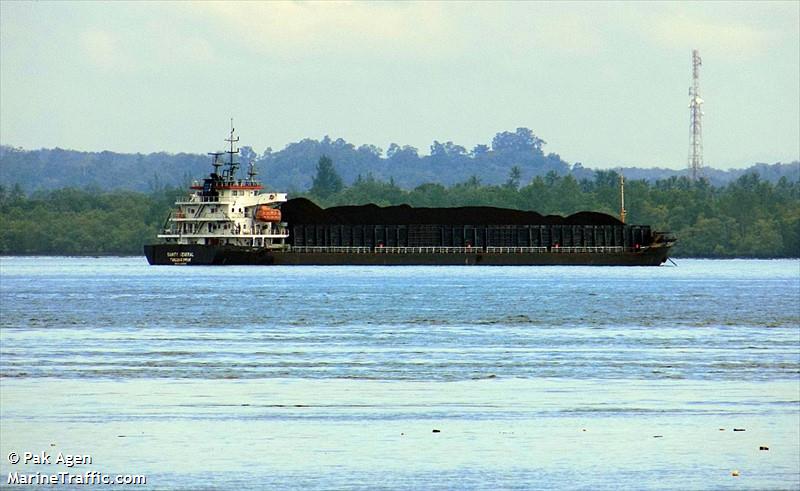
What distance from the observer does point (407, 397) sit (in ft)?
107

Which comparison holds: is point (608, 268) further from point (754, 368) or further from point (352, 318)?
point (754, 368)

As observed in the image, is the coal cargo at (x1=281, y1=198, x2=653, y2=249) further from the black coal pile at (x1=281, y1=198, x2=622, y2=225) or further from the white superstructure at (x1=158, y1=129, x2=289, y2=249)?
the white superstructure at (x1=158, y1=129, x2=289, y2=249)

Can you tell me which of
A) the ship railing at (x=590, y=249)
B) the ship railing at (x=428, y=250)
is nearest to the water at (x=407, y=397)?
the ship railing at (x=428, y=250)

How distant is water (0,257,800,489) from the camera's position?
24125 mm

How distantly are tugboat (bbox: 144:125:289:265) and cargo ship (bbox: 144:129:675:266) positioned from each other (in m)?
0.09

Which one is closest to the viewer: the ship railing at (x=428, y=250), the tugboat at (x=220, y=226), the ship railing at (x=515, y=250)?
the tugboat at (x=220, y=226)

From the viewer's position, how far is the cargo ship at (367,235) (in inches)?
5822

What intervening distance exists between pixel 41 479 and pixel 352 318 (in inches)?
1532

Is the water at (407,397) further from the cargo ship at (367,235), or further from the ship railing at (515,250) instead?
the ship railing at (515,250)

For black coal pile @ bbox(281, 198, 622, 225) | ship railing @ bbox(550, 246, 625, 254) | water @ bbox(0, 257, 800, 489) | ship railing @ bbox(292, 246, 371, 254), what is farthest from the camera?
black coal pile @ bbox(281, 198, 622, 225)

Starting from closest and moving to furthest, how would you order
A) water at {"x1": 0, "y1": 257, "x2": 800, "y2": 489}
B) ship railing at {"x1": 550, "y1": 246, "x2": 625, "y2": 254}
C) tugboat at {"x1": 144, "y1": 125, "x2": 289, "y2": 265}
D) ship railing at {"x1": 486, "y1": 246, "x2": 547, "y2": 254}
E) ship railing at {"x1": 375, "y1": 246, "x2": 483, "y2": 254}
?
water at {"x1": 0, "y1": 257, "x2": 800, "y2": 489}
tugboat at {"x1": 144, "y1": 125, "x2": 289, "y2": 265}
ship railing at {"x1": 375, "y1": 246, "x2": 483, "y2": 254}
ship railing at {"x1": 550, "y1": 246, "x2": 625, "y2": 254}
ship railing at {"x1": 486, "y1": 246, "x2": 547, "y2": 254}

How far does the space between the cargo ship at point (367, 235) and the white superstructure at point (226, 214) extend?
0.09 meters

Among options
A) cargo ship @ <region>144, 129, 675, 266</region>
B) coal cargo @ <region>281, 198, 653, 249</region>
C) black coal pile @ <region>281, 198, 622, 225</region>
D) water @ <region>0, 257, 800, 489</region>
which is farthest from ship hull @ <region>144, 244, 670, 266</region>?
water @ <region>0, 257, 800, 489</region>

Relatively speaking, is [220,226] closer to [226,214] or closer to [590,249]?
[226,214]
